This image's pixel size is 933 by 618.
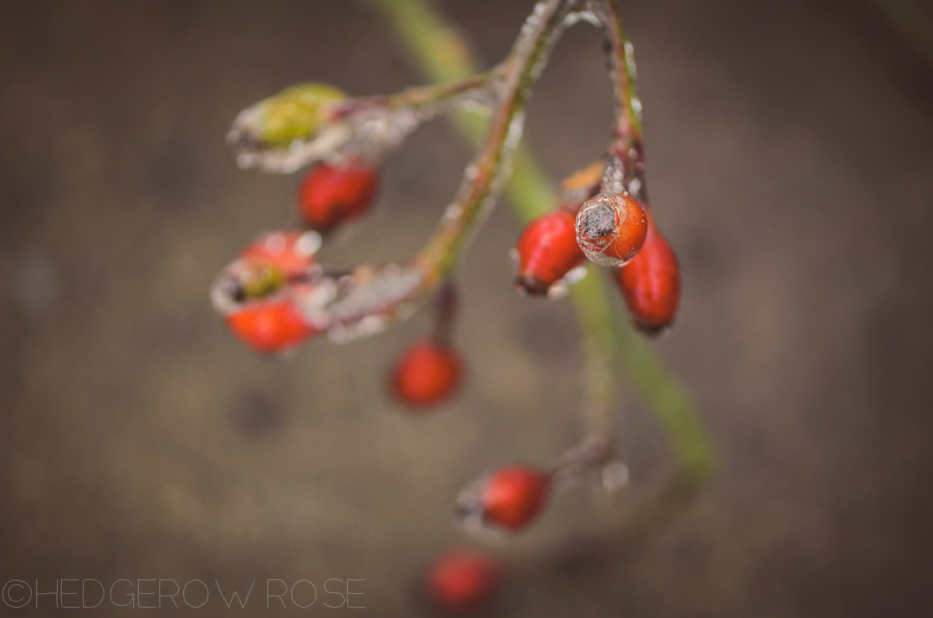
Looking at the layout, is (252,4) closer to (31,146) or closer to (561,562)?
(31,146)

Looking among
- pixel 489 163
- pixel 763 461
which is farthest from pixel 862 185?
pixel 489 163

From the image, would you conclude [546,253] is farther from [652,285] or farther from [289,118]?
[289,118]

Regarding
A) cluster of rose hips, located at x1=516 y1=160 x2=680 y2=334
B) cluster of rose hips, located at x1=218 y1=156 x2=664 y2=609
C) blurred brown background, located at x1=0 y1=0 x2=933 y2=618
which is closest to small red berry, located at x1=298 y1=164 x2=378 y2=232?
cluster of rose hips, located at x1=218 y1=156 x2=664 y2=609

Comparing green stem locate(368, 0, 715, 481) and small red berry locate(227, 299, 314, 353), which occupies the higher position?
green stem locate(368, 0, 715, 481)

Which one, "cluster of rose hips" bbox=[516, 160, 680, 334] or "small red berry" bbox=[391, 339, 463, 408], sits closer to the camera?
"cluster of rose hips" bbox=[516, 160, 680, 334]

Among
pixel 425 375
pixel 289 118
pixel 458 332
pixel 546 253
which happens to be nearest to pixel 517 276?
pixel 546 253

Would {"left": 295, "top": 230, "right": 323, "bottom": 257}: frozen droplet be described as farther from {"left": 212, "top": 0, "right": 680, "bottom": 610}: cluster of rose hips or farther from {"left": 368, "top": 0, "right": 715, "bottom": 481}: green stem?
{"left": 368, "top": 0, "right": 715, "bottom": 481}: green stem

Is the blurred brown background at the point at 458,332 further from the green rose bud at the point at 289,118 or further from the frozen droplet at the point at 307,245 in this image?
the green rose bud at the point at 289,118
